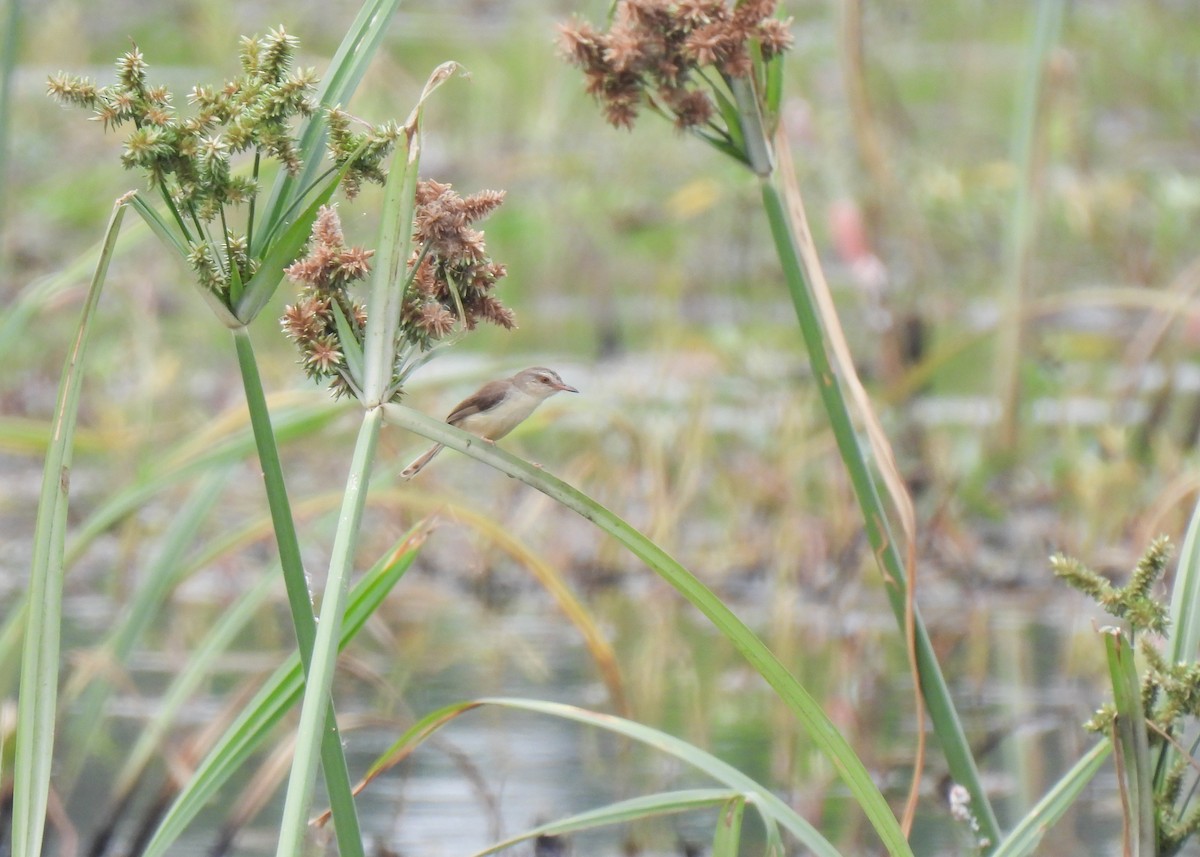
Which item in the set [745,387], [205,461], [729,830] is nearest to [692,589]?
[729,830]

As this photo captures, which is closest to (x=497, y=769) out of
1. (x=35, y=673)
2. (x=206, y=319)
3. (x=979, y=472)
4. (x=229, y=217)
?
(x=35, y=673)

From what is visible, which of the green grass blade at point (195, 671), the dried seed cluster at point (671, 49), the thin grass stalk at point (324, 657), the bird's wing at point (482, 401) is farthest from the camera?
the green grass blade at point (195, 671)

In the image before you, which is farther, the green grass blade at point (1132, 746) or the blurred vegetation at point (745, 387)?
the blurred vegetation at point (745, 387)

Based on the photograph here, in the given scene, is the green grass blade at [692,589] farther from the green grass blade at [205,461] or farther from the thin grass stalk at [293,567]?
the green grass blade at [205,461]

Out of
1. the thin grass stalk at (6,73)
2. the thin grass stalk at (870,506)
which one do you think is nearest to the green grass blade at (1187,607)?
the thin grass stalk at (870,506)

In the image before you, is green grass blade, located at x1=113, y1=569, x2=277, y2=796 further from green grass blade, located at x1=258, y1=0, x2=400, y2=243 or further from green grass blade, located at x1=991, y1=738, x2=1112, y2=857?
green grass blade, located at x1=991, y1=738, x2=1112, y2=857

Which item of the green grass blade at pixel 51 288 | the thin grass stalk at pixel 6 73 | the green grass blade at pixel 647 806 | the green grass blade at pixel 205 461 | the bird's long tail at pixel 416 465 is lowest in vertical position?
the green grass blade at pixel 647 806

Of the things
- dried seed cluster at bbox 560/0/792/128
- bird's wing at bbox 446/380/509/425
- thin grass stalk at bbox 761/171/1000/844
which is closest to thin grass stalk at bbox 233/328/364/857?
dried seed cluster at bbox 560/0/792/128

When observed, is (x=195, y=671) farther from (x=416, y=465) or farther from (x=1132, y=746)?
(x=1132, y=746)
